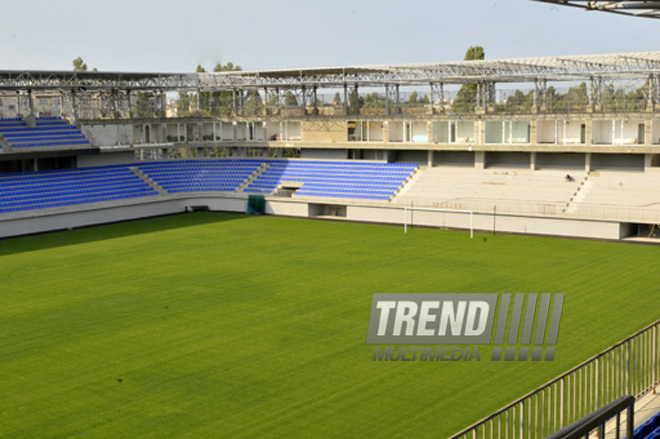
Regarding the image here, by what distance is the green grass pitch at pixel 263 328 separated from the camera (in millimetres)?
14969

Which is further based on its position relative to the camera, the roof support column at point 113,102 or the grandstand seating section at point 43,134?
the roof support column at point 113,102

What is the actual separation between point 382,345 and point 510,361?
3184 millimetres

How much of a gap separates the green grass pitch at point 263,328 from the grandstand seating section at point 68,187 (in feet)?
11.9

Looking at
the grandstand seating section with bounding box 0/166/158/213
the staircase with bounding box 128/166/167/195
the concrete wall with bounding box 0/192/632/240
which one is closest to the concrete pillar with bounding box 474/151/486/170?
the concrete wall with bounding box 0/192/632/240

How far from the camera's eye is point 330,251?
3334cm

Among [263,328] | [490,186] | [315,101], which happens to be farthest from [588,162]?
[263,328]

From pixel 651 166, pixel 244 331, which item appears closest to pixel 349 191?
pixel 651 166

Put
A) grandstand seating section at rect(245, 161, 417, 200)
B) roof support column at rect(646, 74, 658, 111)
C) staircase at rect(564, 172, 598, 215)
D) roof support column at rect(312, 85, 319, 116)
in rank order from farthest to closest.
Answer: roof support column at rect(312, 85, 319, 116), grandstand seating section at rect(245, 161, 417, 200), roof support column at rect(646, 74, 658, 111), staircase at rect(564, 172, 598, 215)

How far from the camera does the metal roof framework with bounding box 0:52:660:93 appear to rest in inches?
1533

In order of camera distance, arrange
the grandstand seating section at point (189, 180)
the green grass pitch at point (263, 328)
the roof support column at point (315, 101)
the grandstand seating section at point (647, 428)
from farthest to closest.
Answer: the roof support column at point (315, 101) → the grandstand seating section at point (189, 180) → the green grass pitch at point (263, 328) → the grandstand seating section at point (647, 428)

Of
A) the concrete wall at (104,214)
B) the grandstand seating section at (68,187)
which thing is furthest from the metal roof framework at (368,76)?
the concrete wall at (104,214)

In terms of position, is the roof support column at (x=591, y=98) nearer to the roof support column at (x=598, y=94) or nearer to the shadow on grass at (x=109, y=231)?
the roof support column at (x=598, y=94)

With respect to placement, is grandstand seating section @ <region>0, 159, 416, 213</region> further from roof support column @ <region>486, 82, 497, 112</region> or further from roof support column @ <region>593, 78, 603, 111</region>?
roof support column @ <region>593, 78, 603, 111</region>

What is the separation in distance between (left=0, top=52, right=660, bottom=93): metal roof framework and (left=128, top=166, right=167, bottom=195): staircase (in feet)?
17.0
